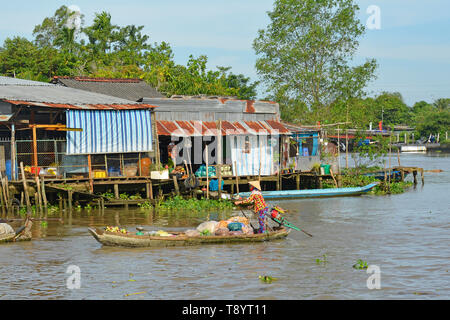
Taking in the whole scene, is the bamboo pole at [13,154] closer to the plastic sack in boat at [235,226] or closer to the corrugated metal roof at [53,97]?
the corrugated metal roof at [53,97]

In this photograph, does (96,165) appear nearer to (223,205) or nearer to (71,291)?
(223,205)

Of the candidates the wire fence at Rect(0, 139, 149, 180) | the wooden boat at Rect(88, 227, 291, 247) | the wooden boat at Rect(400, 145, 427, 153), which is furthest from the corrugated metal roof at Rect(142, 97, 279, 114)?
the wooden boat at Rect(400, 145, 427, 153)

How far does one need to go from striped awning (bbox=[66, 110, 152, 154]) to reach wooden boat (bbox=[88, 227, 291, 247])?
30.3 ft

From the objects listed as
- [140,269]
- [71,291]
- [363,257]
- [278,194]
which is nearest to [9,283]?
[71,291]

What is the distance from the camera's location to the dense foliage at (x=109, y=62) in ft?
146

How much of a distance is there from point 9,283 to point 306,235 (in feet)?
30.6

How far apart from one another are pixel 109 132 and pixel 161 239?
10192 mm

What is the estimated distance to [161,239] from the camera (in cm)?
1527

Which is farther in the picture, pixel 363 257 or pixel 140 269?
pixel 363 257

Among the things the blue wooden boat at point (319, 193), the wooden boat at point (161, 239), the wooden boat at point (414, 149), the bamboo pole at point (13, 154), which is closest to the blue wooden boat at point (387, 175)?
the blue wooden boat at point (319, 193)

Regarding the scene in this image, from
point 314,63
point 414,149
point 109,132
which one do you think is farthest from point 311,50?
point 414,149

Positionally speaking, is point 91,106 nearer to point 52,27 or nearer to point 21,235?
point 21,235

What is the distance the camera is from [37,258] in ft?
48.4

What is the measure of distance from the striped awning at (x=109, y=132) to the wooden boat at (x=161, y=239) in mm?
9238
